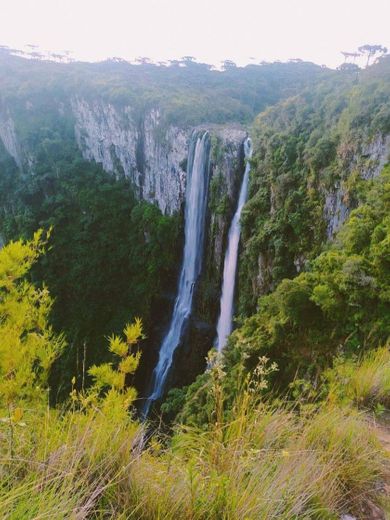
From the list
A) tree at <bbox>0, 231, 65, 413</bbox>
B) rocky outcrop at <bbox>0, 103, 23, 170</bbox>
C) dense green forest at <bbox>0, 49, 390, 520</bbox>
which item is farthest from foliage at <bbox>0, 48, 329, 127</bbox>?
tree at <bbox>0, 231, 65, 413</bbox>

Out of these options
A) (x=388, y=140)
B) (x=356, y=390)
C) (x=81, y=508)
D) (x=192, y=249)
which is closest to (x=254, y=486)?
(x=81, y=508)

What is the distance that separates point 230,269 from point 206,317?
3.39m

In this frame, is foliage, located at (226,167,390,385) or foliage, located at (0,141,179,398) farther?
foliage, located at (0,141,179,398)

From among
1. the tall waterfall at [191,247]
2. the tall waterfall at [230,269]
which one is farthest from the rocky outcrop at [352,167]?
the tall waterfall at [191,247]

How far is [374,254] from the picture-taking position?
6.50 meters

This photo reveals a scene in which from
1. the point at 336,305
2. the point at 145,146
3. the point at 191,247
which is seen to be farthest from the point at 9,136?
the point at 336,305

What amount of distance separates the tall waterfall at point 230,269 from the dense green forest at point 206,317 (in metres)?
0.91

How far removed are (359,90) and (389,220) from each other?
9272mm

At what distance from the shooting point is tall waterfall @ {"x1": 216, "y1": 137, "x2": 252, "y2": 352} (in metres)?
17.4

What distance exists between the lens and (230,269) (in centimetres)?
1802

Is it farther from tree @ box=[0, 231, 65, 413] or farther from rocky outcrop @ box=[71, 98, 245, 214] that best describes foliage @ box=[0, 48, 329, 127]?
tree @ box=[0, 231, 65, 413]

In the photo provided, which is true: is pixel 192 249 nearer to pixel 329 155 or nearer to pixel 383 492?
pixel 329 155

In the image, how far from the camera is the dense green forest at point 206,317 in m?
1.57

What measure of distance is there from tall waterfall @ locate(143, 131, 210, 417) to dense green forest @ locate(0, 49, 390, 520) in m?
1.10
